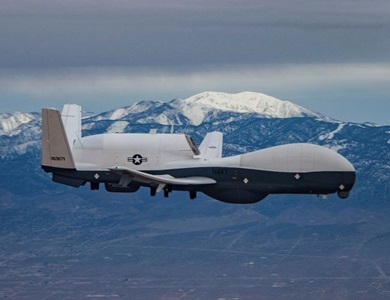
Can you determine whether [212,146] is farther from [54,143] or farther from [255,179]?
[54,143]

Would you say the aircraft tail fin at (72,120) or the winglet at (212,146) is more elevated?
the aircraft tail fin at (72,120)

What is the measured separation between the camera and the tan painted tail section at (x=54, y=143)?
13112 cm

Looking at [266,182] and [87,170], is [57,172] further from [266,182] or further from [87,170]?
[266,182]

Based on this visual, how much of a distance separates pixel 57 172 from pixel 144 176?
12043 mm

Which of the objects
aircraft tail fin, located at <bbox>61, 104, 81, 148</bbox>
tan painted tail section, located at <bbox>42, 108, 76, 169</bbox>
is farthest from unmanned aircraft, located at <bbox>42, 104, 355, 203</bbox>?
aircraft tail fin, located at <bbox>61, 104, 81, 148</bbox>

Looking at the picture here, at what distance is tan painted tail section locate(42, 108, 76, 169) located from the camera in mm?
131125

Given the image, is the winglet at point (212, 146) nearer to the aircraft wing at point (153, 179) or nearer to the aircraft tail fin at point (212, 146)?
the aircraft tail fin at point (212, 146)

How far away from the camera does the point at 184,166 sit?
13212 centimetres

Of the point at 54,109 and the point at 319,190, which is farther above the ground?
the point at 54,109

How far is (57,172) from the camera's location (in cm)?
13388

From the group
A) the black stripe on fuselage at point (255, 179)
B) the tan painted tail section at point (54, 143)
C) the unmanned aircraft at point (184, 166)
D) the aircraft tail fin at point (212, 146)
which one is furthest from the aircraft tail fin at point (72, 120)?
the aircraft tail fin at point (212, 146)

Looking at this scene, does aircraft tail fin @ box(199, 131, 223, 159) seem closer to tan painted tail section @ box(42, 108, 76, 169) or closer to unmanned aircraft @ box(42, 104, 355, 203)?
unmanned aircraft @ box(42, 104, 355, 203)

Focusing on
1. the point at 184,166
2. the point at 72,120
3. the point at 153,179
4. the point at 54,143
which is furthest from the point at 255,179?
the point at 72,120

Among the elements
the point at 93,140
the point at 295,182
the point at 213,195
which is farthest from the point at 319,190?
the point at 93,140
